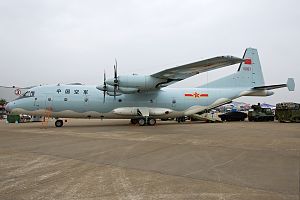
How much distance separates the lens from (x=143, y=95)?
21.2 metres

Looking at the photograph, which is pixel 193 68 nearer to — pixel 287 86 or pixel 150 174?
pixel 287 86

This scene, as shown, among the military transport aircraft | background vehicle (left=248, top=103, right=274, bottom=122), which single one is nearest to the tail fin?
the military transport aircraft

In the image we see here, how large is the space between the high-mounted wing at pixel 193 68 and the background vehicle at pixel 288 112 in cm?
1434

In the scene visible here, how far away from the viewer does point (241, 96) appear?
23.4m

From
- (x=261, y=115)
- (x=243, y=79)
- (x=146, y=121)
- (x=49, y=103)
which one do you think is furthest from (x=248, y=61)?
(x=49, y=103)

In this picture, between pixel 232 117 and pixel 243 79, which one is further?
pixel 232 117

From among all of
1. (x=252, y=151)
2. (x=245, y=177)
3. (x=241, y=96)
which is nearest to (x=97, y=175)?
(x=245, y=177)

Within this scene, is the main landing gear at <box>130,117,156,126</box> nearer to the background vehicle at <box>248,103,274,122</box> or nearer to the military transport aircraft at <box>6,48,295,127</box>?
the military transport aircraft at <box>6,48,295,127</box>

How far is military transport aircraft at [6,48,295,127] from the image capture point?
18547 millimetres

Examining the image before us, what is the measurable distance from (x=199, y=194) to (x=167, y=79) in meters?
15.2

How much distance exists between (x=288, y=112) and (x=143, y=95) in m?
16.8

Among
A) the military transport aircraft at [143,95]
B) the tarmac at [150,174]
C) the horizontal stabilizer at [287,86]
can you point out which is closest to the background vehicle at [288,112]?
the military transport aircraft at [143,95]

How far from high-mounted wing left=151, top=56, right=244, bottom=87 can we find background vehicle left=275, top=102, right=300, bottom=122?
47.1 ft

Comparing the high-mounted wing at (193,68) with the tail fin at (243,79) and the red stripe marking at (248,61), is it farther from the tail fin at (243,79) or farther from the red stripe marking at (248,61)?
the red stripe marking at (248,61)
